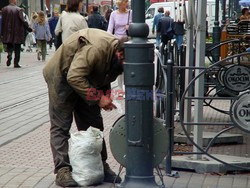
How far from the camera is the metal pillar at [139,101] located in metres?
5.41

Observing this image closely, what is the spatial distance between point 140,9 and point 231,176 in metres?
2.10

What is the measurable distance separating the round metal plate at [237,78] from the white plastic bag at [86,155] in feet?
5.09

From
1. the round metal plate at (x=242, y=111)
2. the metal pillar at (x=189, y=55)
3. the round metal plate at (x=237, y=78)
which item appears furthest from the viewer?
the metal pillar at (x=189, y=55)

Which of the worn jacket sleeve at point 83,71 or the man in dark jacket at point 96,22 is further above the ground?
the worn jacket sleeve at point 83,71

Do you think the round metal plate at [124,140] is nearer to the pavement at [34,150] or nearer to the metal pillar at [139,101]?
the metal pillar at [139,101]

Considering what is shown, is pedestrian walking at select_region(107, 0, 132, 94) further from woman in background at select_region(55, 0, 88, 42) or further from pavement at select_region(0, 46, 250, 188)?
pavement at select_region(0, 46, 250, 188)

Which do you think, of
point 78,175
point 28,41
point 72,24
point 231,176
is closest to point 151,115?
point 78,175

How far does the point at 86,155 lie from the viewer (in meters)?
6.16

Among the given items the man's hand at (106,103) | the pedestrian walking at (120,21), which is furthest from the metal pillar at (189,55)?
the pedestrian walking at (120,21)

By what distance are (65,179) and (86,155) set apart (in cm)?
28

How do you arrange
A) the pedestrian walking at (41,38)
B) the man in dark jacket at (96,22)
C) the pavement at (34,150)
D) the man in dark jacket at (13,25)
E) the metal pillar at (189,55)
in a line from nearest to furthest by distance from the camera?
1. the pavement at (34,150)
2. the metal pillar at (189,55)
3. the man in dark jacket at (13,25)
4. the man in dark jacket at (96,22)
5. the pedestrian walking at (41,38)

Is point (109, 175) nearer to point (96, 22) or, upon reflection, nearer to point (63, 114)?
point (63, 114)

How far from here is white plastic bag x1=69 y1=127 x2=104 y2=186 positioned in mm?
6113

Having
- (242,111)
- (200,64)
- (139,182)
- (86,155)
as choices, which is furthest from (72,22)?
(139,182)
